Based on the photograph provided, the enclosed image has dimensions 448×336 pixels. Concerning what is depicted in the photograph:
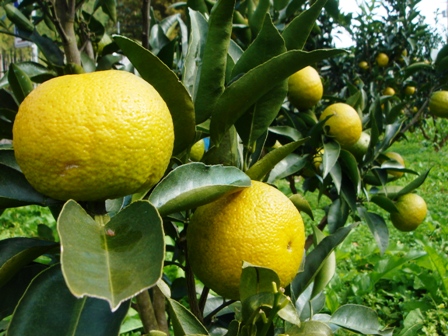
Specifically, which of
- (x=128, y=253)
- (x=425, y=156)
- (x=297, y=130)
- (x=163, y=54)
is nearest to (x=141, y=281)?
(x=128, y=253)

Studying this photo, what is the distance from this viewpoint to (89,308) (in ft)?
1.42

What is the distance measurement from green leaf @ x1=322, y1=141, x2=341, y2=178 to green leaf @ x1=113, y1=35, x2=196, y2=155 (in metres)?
0.48

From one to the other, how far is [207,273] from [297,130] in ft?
2.19

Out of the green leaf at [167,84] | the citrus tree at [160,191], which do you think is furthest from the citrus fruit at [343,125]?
the green leaf at [167,84]

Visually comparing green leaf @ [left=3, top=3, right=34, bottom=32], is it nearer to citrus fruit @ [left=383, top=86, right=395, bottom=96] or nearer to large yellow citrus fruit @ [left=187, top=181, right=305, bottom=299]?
large yellow citrus fruit @ [left=187, top=181, right=305, bottom=299]

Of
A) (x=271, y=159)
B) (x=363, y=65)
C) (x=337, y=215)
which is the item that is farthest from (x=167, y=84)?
(x=363, y=65)

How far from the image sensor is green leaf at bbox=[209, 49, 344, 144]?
537mm

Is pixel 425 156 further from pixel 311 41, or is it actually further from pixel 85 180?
pixel 85 180

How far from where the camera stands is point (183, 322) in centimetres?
59

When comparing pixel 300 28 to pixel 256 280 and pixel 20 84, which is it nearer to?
pixel 256 280

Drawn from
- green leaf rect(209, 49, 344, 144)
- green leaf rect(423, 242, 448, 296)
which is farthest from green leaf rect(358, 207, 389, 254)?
green leaf rect(423, 242, 448, 296)

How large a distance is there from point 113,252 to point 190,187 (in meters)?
0.16

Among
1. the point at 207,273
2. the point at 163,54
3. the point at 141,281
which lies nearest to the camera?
the point at 141,281

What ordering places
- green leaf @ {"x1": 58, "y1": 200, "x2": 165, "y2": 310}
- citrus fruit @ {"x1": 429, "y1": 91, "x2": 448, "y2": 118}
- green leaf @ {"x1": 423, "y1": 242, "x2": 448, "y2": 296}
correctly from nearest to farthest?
green leaf @ {"x1": 58, "y1": 200, "x2": 165, "y2": 310} → citrus fruit @ {"x1": 429, "y1": 91, "x2": 448, "y2": 118} → green leaf @ {"x1": 423, "y1": 242, "x2": 448, "y2": 296}
